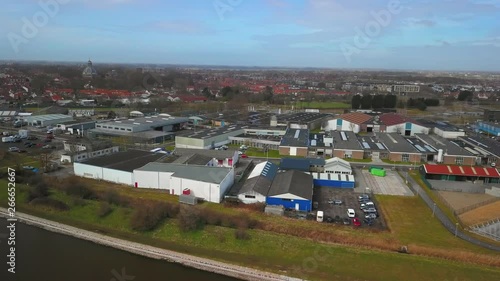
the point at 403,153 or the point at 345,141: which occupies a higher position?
the point at 345,141

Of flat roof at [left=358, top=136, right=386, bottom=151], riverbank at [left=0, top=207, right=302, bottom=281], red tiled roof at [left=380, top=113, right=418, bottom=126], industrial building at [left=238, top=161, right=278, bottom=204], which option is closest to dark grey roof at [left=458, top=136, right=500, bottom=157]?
red tiled roof at [left=380, top=113, right=418, bottom=126]

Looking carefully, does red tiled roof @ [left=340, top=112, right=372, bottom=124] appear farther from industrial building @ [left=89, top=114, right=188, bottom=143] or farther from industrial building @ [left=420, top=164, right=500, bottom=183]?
industrial building @ [left=89, top=114, right=188, bottom=143]

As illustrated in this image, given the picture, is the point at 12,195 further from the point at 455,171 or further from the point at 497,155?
the point at 497,155

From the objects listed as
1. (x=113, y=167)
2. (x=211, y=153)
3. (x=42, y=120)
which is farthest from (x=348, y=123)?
(x=42, y=120)

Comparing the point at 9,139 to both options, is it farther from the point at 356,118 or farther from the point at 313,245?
the point at 356,118

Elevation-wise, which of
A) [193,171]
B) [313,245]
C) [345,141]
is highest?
[345,141]

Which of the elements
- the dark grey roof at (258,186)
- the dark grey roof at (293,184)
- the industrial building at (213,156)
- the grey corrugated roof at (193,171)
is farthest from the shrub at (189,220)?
the industrial building at (213,156)
